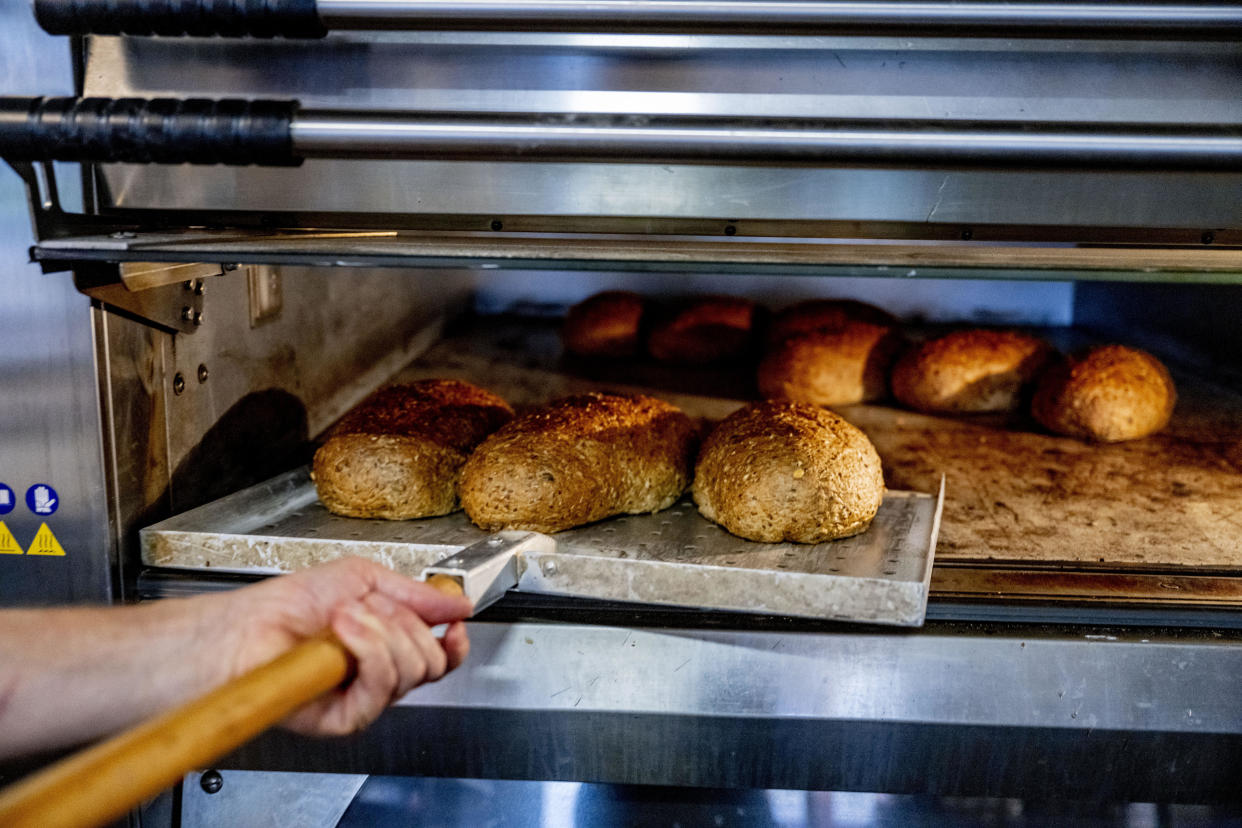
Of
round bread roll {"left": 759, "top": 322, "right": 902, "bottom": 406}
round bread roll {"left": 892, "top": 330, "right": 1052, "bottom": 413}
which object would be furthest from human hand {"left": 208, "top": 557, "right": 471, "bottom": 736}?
round bread roll {"left": 892, "top": 330, "right": 1052, "bottom": 413}

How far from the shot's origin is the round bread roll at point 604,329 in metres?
2.46

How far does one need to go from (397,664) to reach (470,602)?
0.54 feet

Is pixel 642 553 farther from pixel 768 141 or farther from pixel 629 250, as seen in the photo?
pixel 768 141

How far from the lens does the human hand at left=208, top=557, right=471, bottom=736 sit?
811 mm

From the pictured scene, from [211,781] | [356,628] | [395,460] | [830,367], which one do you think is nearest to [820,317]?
[830,367]

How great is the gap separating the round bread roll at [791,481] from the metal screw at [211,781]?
2.58 feet

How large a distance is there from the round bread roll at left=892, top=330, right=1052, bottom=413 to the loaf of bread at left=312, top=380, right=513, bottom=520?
108 centimetres

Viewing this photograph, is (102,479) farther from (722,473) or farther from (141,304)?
(722,473)

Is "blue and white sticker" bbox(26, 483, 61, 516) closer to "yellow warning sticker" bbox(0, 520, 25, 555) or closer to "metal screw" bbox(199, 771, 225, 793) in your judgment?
"yellow warning sticker" bbox(0, 520, 25, 555)

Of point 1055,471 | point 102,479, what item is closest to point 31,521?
point 102,479

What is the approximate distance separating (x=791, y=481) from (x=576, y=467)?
0.31 meters

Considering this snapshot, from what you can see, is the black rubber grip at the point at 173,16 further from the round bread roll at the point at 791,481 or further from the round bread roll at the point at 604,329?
the round bread roll at the point at 604,329

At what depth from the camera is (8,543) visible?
1231 mm

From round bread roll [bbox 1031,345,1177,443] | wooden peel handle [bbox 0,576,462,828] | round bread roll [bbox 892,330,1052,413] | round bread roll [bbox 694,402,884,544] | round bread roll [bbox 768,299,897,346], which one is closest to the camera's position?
wooden peel handle [bbox 0,576,462,828]
